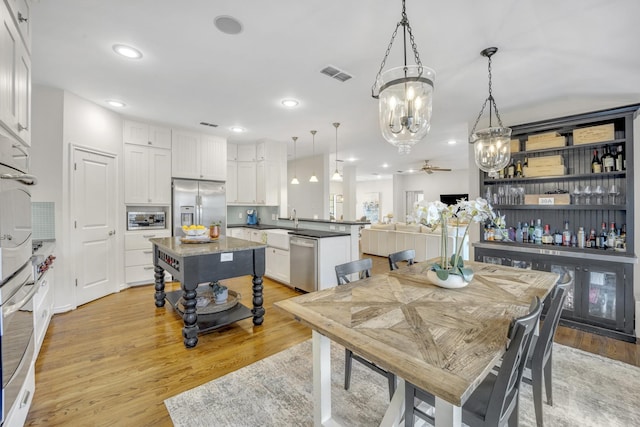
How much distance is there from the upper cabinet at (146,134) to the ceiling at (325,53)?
43 cm

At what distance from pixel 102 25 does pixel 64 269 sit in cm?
292

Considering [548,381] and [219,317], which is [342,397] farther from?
[219,317]

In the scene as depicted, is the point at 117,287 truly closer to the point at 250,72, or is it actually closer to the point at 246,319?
the point at 246,319

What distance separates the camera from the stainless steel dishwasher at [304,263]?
12.8 feet

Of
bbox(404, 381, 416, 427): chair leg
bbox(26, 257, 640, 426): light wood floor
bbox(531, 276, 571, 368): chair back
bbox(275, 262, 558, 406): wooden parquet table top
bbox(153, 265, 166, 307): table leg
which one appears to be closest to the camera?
bbox(275, 262, 558, 406): wooden parquet table top

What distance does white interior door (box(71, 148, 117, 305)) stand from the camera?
3590mm

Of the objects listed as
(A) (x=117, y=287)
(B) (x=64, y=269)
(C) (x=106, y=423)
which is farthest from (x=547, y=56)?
(A) (x=117, y=287)

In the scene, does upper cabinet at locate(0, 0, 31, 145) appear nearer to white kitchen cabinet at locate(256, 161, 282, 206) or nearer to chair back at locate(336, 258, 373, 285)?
chair back at locate(336, 258, 373, 285)

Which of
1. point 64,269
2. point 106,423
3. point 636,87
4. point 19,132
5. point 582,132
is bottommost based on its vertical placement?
point 106,423

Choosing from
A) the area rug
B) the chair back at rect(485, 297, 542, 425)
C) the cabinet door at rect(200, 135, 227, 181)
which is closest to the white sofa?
the area rug

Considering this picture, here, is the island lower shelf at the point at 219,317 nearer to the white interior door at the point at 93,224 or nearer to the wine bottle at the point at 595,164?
the white interior door at the point at 93,224

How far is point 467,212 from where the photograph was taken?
1.82 m

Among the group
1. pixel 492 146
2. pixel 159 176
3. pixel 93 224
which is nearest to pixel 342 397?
pixel 492 146

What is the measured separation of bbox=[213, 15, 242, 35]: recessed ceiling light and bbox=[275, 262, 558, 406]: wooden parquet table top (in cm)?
203
